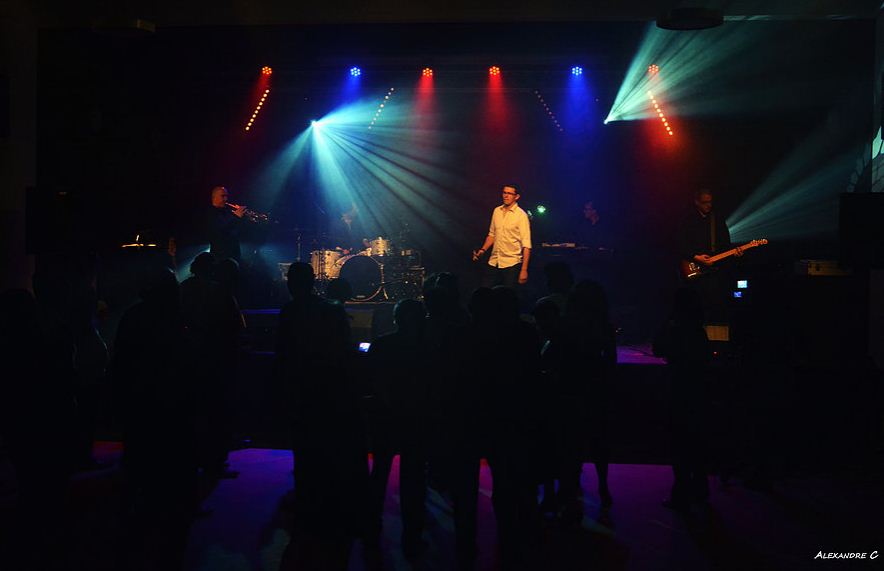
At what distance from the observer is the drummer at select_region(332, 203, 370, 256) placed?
38.6 feet

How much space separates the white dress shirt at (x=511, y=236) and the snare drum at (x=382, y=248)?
2.37 meters

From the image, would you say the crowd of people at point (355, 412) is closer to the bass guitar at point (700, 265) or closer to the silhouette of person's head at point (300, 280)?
the silhouette of person's head at point (300, 280)

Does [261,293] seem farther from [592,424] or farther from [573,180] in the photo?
[592,424]

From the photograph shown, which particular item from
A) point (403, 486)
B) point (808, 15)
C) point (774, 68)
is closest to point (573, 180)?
point (774, 68)

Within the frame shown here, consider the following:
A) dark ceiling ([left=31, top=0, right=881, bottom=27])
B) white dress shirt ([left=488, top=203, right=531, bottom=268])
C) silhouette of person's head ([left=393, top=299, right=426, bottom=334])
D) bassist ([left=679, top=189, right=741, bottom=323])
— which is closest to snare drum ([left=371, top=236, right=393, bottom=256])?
white dress shirt ([left=488, top=203, right=531, bottom=268])

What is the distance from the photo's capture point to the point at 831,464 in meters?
6.18

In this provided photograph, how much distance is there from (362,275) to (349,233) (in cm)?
154

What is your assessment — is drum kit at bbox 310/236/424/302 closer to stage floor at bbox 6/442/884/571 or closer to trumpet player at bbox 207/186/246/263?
trumpet player at bbox 207/186/246/263

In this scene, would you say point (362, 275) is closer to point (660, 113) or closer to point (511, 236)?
point (511, 236)

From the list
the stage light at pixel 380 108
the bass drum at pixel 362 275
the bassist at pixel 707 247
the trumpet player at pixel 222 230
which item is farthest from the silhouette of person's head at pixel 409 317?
the stage light at pixel 380 108

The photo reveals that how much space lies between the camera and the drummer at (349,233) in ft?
38.6

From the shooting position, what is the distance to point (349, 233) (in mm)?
11867

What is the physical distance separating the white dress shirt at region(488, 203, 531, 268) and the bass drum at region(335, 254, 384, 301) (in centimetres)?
210

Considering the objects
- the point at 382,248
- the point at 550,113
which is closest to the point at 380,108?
the point at 382,248
